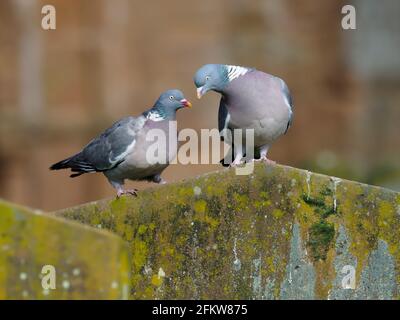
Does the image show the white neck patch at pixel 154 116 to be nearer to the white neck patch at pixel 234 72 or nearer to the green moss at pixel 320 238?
the white neck patch at pixel 234 72

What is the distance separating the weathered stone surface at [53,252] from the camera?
5.12m

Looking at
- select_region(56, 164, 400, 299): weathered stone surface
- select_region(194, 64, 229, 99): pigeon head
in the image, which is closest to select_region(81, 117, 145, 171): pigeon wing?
select_region(194, 64, 229, 99): pigeon head

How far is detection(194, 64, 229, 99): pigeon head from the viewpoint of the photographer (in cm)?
866

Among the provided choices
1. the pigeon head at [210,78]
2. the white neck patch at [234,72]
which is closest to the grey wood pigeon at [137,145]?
the pigeon head at [210,78]

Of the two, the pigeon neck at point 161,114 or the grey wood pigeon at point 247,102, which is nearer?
the grey wood pigeon at point 247,102

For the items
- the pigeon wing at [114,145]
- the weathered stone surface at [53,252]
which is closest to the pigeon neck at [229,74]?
the pigeon wing at [114,145]

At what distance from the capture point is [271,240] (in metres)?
6.66

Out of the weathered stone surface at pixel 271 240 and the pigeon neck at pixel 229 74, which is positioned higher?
the pigeon neck at pixel 229 74

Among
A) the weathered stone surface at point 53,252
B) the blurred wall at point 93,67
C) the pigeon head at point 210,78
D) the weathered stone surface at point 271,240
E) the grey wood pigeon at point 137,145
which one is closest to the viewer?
the weathered stone surface at point 53,252

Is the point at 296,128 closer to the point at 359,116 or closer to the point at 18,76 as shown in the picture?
the point at 359,116

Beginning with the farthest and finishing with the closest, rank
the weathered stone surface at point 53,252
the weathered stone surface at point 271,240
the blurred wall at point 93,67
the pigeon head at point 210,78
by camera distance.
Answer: the blurred wall at point 93,67, the pigeon head at point 210,78, the weathered stone surface at point 271,240, the weathered stone surface at point 53,252

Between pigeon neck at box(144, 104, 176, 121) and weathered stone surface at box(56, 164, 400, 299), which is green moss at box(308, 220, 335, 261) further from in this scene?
pigeon neck at box(144, 104, 176, 121)

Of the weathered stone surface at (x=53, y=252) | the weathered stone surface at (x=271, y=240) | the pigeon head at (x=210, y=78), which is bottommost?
the weathered stone surface at (x=271, y=240)
